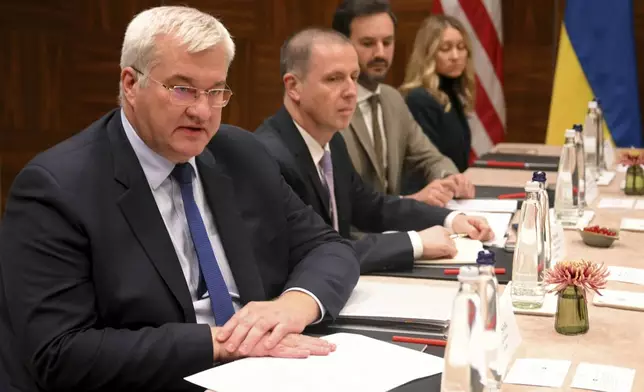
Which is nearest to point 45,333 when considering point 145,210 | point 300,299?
point 145,210

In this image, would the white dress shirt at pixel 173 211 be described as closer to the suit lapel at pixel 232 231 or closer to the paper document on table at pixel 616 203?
the suit lapel at pixel 232 231

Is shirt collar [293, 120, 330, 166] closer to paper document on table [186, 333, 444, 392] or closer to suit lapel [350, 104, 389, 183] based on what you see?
suit lapel [350, 104, 389, 183]

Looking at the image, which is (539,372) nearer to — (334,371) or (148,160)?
(334,371)

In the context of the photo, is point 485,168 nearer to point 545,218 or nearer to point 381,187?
point 381,187

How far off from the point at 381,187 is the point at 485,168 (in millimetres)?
635

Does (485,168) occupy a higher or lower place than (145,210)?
lower

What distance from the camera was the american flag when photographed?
568cm

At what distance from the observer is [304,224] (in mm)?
2262

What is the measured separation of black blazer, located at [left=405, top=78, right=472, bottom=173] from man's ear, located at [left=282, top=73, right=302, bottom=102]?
1663mm

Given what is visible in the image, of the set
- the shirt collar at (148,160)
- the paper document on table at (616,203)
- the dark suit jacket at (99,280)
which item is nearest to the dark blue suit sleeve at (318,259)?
the dark suit jacket at (99,280)

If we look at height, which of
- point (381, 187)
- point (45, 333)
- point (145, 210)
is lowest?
point (381, 187)

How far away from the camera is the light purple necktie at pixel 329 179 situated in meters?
2.85

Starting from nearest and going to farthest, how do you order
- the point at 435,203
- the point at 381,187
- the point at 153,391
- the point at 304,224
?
the point at 153,391, the point at 304,224, the point at 435,203, the point at 381,187

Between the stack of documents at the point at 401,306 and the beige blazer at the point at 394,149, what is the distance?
1.48 m
